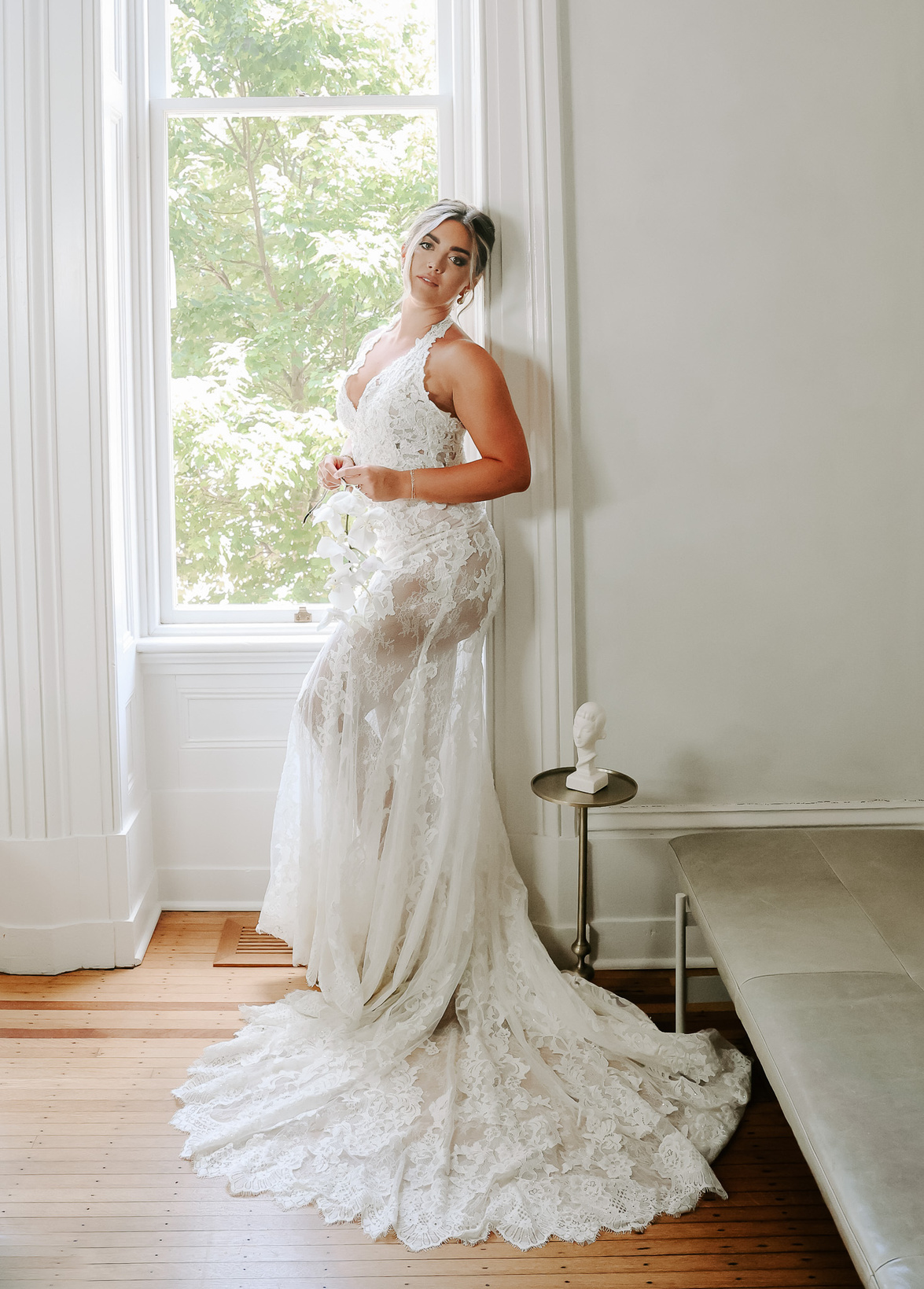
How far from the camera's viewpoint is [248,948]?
3131mm

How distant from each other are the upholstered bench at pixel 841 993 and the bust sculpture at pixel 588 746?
289 mm

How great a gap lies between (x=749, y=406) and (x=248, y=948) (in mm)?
2153

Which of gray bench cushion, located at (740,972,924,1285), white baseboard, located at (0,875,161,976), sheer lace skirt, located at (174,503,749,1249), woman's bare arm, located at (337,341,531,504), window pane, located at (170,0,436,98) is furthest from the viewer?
window pane, located at (170,0,436,98)

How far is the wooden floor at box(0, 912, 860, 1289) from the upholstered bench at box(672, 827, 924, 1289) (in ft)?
1.31

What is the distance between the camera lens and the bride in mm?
2297

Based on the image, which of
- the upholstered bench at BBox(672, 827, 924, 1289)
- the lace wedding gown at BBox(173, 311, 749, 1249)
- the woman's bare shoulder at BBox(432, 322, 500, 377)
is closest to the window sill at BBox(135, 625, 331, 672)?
the lace wedding gown at BBox(173, 311, 749, 1249)

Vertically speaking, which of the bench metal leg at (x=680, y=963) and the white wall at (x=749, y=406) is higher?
the white wall at (x=749, y=406)

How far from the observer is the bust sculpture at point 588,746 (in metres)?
2.67

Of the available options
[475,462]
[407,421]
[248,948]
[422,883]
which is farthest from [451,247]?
[248,948]

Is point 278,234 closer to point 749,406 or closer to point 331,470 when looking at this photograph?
point 331,470

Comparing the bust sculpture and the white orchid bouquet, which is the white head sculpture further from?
the white orchid bouquet

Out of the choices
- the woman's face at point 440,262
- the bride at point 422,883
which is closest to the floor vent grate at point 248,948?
the bride at point 422,883

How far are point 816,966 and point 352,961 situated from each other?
111 cm

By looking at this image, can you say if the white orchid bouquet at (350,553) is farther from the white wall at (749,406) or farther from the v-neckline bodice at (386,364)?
the white wall at (749,406)
